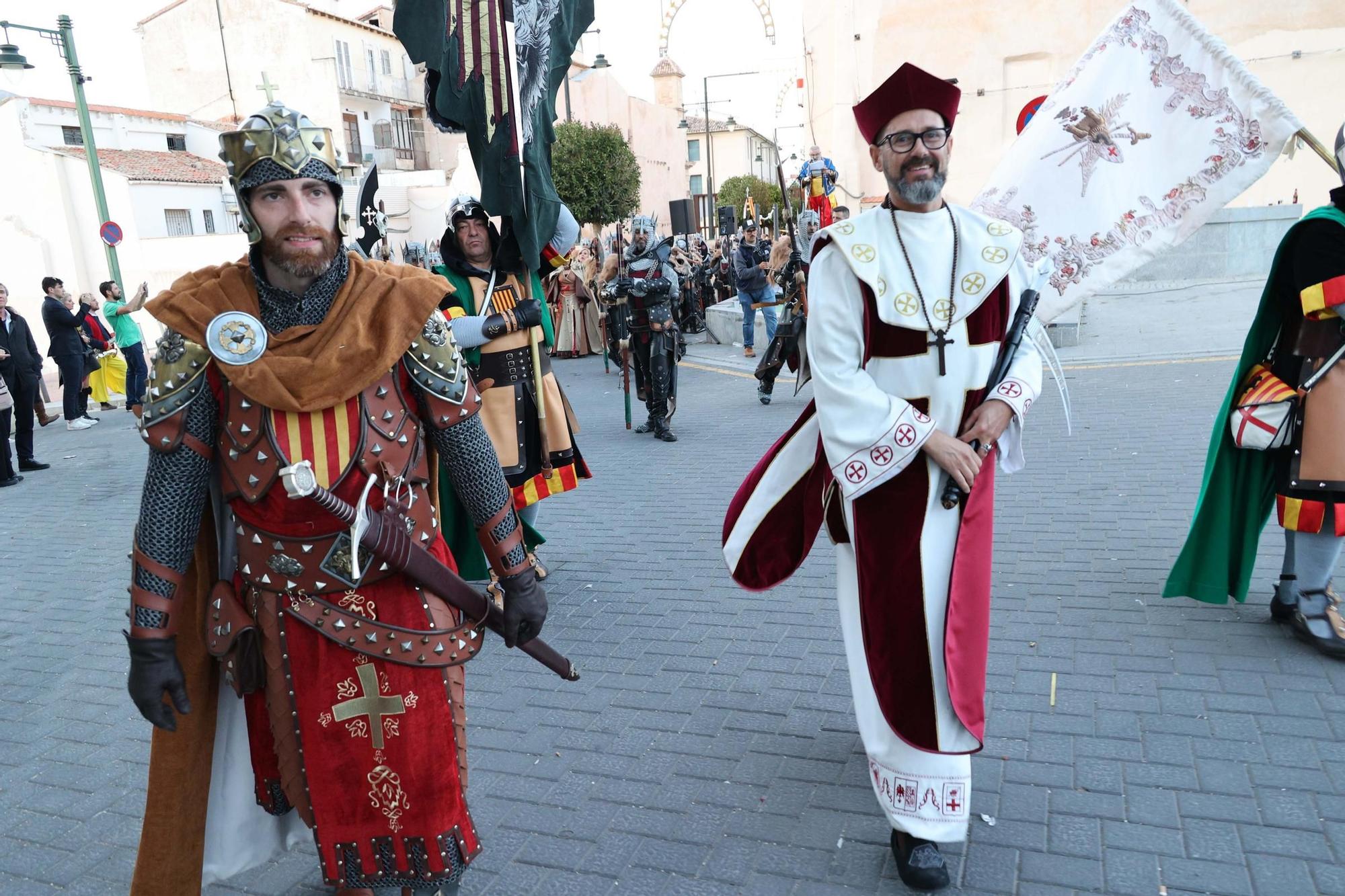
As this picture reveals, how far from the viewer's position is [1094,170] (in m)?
3.05

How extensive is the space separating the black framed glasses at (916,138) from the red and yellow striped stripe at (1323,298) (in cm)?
185

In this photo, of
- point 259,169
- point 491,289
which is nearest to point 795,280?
point 491,289

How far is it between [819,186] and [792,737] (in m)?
8.07

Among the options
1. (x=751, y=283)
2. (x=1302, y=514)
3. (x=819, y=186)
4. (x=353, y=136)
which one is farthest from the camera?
(x=353, y=136)

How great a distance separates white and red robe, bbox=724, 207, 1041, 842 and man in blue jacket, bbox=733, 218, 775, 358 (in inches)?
420

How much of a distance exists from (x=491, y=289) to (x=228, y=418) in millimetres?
2735

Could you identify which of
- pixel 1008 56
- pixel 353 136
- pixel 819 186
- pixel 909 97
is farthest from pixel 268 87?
pixel 353 136

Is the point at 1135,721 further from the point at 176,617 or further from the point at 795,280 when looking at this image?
the point at 795,280

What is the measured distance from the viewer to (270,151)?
82.4 inches

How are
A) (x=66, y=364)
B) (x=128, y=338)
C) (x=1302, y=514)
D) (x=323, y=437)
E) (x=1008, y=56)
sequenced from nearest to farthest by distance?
(x=323, y=437)
(x=1302, y=514)
(x=66, y=364)
(x=128, y=338)
(x=1008, y=56)

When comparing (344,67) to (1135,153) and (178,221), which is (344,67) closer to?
(178,221)

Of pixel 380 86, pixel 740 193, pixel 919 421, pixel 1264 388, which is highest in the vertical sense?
pixel 380 86

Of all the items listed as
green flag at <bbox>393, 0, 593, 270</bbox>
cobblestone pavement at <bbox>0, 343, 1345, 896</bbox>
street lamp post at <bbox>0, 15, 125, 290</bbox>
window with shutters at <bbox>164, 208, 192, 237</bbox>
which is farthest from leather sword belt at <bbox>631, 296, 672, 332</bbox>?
window with shutters at <bbox>164, 208, 192, 237</bbox>

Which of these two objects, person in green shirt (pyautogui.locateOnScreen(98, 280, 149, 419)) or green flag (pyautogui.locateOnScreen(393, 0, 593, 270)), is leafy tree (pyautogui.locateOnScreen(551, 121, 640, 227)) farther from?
green flag (pyautogui.locateOnScreen(393, 0, 593, 270))
